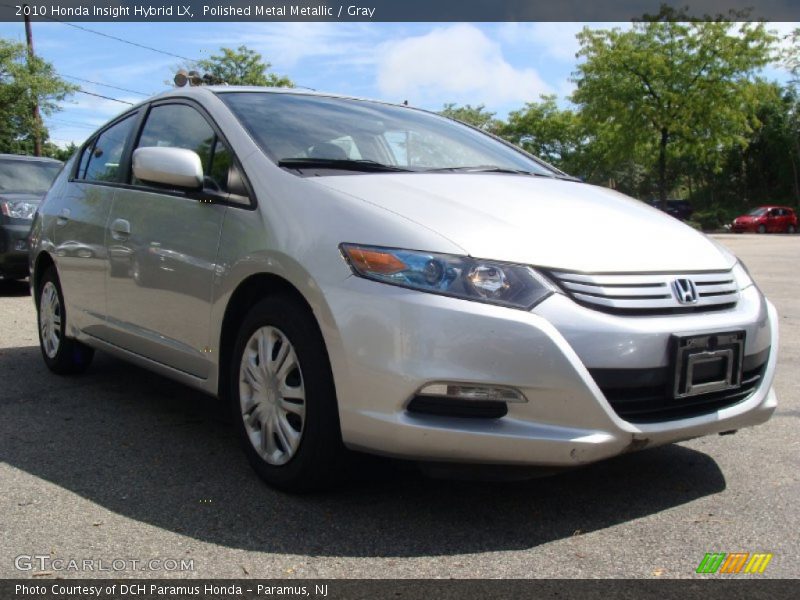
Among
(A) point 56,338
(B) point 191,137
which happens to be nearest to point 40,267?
(A) point 56,338

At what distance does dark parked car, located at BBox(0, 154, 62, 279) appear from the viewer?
945 centimetres

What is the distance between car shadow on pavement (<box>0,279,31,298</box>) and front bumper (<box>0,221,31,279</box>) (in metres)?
0.39

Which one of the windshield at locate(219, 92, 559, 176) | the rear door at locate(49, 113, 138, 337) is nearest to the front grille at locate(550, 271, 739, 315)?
the windshield at locate(219, 92, 559, 176)

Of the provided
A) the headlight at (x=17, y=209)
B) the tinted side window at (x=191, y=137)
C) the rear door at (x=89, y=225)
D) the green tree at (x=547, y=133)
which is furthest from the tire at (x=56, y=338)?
the green tree at (x=547, y=133)

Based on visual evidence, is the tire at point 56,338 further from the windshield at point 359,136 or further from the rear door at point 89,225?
the windshield at point 359,136

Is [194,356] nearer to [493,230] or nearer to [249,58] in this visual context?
[493,230]

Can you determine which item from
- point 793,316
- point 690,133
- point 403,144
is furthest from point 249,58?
point 403,144

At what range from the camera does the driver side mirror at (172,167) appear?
3436 mm

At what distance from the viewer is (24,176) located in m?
10.3

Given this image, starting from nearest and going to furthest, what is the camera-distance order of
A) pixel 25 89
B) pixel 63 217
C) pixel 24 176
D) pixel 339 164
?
pixel 339 164
pixel 63 217
pixel 24 176
pixel 25 89

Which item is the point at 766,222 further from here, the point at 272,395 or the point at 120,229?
the point at 272,395

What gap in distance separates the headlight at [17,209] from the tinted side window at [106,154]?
5140mm

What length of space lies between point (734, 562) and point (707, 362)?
656 mm

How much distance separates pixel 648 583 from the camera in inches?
93.2
